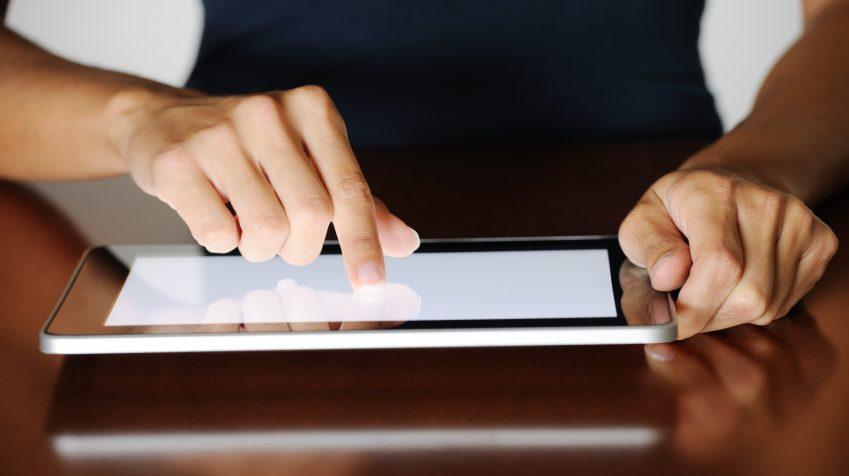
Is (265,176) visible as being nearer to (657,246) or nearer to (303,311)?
(303,311)

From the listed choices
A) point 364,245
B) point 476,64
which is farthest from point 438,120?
point 364,245

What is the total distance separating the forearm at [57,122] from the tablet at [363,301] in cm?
20

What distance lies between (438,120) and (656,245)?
569 mm

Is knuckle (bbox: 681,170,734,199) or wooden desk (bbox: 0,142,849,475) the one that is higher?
knuckle (bbox: 681,170,734,199)

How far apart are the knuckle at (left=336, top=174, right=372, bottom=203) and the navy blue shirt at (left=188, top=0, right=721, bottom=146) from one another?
1.69 feet

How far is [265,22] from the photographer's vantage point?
1.13m

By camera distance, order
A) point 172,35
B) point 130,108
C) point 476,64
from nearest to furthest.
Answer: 1. point 130,108
2. point 476,64
3. point 172,35

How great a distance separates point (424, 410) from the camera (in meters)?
0.52

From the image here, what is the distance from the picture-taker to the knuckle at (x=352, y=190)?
611 mm

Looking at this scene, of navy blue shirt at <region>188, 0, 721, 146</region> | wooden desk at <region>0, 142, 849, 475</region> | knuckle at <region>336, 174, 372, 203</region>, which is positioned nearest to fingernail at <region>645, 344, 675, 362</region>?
wooden desk at <region>0, 142, 849, 475</region>

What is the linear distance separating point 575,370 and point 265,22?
0.75m

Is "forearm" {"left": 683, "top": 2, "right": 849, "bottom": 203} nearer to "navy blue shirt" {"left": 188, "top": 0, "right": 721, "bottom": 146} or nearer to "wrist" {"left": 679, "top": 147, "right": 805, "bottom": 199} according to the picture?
"wrist" {"left": 679, "top": 147, "right": 805, "bottom": 199}

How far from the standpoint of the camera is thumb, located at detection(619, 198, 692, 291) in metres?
0.58

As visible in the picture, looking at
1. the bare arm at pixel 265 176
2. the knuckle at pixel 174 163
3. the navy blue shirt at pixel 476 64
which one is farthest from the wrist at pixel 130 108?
the navy blue shirt at pixel 476 64
